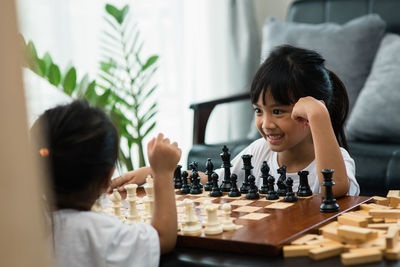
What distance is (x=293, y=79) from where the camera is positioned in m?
1.95

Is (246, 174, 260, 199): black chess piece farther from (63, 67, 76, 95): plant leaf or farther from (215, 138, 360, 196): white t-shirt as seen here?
(63, 67, 76, 95): plant leaf

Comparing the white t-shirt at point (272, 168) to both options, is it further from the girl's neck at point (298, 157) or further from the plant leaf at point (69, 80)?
the plant leaf at point (69, 80)

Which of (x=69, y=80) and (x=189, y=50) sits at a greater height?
(x=189, y=50)

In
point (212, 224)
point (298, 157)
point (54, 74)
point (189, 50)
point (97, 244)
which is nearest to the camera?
point (97, 244)

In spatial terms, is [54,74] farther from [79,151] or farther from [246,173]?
[79,151]

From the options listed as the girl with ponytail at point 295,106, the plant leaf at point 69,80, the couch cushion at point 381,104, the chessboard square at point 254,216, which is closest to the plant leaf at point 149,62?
the plant leaf at point 69,80

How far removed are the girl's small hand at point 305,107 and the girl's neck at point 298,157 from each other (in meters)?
0.22

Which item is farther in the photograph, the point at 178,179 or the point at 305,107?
the point at 178,179

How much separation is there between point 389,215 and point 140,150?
7.99ft

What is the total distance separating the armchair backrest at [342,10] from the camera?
3674 mm

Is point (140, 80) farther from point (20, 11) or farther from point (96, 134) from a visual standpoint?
point (20, 11)

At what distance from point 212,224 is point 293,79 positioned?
32.1 inches

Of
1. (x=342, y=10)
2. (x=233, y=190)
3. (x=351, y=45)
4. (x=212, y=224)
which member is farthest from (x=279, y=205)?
(x=342, y=10)

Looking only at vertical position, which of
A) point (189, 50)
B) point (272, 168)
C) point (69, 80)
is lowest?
point (272, 168)
